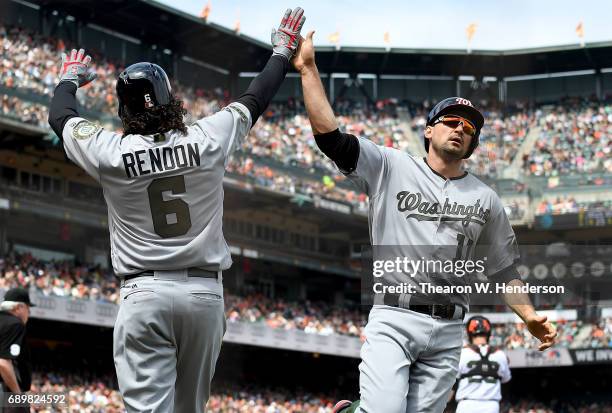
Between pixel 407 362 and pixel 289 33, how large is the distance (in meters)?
1.90

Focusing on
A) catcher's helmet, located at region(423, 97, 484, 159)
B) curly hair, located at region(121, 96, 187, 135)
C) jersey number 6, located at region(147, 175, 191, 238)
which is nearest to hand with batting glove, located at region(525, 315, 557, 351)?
catcher's helmet, located at region(423, 97, 484, 159)

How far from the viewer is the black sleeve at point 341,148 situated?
528 centimetres

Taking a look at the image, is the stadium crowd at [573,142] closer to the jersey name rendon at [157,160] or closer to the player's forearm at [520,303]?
the player's forearm at [520,303]

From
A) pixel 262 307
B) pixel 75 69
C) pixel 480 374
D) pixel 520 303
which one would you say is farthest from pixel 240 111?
pixel 262 307

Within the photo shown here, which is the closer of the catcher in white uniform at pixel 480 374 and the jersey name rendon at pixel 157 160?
the jersey name rendon at pixel 157 160

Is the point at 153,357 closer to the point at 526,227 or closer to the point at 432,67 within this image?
the point at 526,227

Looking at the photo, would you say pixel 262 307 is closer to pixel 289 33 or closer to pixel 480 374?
pixel 480 374

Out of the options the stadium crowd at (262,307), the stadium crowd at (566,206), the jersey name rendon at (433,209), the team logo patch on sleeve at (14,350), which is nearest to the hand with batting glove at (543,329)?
the jersey name rendon at (433,209)

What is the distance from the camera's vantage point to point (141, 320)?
15.0ft

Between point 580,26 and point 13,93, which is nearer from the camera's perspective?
point 13,93

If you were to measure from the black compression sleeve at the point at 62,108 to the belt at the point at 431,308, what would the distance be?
194cm

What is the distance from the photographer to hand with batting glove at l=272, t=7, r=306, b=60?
213 inches

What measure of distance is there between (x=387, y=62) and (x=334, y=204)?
34.5 feet

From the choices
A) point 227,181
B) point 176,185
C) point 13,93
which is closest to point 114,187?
point 176,185
